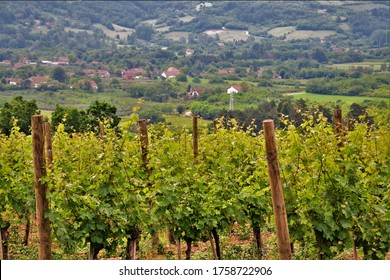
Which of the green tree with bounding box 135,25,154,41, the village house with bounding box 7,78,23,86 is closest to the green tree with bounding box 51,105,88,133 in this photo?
the village house with bounding box 7,78,23,86

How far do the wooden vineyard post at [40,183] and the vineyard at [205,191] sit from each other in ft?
0.11

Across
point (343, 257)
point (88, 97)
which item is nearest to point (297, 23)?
point (88, 97)

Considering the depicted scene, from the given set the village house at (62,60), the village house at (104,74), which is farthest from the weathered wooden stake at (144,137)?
the village house at (62,60)

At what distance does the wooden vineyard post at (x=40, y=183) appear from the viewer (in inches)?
281

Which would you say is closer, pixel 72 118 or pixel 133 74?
pixel 72 118

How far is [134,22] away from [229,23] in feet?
102

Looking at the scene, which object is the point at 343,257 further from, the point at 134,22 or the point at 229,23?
the point at 134,22

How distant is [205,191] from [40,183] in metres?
2.77

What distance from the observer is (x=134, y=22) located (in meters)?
196

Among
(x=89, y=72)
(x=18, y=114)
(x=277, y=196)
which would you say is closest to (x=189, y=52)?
(x=89, y=72)

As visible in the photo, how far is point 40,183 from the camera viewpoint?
7.38 m

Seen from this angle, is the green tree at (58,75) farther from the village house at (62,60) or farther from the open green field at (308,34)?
the open green field at (308,34)

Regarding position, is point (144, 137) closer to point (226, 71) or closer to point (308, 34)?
point (226, 71)

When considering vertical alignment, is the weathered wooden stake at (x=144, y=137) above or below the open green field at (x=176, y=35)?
below
